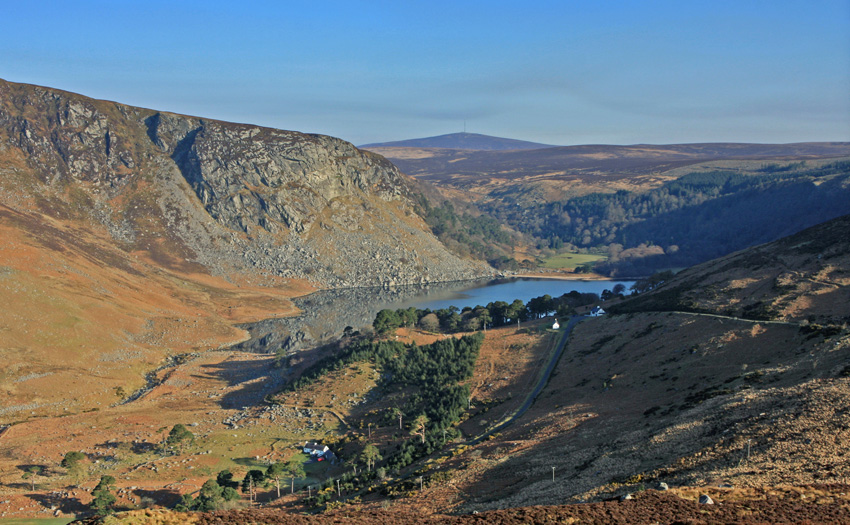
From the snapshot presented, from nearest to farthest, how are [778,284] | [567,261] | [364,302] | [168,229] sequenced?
[778,284] → [364,302] → [168,229] → [567,261]

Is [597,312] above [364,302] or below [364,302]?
above

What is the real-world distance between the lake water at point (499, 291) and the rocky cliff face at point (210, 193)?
11.7m

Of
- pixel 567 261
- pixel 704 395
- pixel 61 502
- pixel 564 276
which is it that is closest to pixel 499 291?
pixel 564 276

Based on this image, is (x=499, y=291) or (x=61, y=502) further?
(x=499, y=291)

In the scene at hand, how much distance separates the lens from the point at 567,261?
186m

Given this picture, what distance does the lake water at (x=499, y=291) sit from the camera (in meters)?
116

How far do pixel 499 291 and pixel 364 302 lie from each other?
31.2 meters

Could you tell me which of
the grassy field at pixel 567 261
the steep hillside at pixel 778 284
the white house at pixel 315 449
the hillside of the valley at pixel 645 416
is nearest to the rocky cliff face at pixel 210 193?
the grassy field at pixel 567 261

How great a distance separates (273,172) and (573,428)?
12298cm

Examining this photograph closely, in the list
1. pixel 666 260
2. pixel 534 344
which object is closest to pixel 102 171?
pixel 534 344

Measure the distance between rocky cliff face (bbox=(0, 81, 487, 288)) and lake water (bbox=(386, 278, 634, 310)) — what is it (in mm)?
11731

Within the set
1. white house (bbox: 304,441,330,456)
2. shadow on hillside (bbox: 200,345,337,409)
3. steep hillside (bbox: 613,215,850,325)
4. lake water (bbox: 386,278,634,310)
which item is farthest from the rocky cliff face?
white house (bbox: 304,441,330,456)

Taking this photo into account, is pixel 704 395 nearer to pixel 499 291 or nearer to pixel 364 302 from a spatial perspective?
pixel 364 302

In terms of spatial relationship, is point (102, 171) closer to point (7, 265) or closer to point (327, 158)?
point (327, 158)
